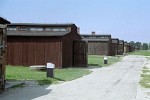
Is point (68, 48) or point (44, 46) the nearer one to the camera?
point (44, 46)

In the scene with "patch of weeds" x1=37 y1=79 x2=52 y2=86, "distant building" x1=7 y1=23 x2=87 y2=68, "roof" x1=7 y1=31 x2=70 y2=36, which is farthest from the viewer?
"roof" x1=7 y1=31 x2=70 y2=36

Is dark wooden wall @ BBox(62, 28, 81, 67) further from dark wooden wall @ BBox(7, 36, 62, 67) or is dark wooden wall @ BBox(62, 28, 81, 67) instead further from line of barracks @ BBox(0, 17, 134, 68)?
dark wooden wall @ BBox(7, 36, 62, 67)

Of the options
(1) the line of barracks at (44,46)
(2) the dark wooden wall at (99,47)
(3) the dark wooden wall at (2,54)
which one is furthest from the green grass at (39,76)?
(2) the dark wooden wall at (99,47)

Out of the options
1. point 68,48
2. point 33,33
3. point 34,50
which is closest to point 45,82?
point 34,50

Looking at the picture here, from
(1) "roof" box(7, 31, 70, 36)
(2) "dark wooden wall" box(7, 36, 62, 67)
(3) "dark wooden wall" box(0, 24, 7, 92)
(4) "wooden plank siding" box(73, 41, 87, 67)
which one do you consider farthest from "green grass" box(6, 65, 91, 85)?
(4) "wooden plank siding" box(73, 41, 87, 67)

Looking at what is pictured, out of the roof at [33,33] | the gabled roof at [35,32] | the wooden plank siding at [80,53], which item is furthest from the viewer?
the wooden plank siding at [80,53]

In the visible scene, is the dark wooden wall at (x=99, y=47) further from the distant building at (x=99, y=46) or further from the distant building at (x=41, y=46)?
the distant building at (x=41, y=46)

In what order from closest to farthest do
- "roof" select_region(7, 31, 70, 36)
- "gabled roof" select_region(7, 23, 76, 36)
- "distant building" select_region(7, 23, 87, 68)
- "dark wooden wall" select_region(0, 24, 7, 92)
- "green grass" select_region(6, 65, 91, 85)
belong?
"dark wooden wall" select_region(0, 24, 7, 92)
"green grass" select_region(6, 65, 91, 85)
"distant building" select_region(7, 23, 87, 68)
"roof" select_region(7, 31, 70, 36)
"gabled roof" select_region(7, 23, 76, 36)

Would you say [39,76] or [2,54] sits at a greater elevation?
[2,54]

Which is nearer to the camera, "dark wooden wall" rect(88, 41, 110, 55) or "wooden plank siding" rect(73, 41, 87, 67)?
"wooden plank siding" rect(73, 41, 87, 67)

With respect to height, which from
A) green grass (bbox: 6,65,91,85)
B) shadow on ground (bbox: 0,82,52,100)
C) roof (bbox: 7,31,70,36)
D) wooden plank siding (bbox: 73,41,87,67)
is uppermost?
roof (bbox: 7,31,70,36)

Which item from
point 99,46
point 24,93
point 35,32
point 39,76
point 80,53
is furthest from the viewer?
point 99,46

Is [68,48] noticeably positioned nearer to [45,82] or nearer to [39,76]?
[39,76]

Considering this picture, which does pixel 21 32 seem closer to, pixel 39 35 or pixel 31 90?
pixel 39 35
